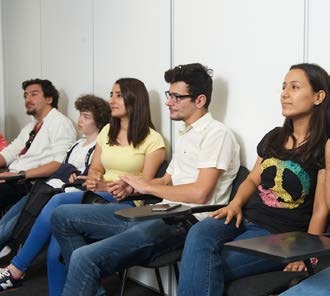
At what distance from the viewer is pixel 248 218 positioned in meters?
2.11

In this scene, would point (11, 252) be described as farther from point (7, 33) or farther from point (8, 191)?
point (7, 33)

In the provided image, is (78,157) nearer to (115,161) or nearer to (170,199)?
(115,161)

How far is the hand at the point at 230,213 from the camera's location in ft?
6.73

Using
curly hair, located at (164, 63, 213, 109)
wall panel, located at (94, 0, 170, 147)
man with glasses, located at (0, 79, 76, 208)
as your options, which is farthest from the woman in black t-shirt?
man with glasses, located at (0, 79, 76, 208)

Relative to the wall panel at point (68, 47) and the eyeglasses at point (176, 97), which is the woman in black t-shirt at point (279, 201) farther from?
the wall panel at point (68, 47)

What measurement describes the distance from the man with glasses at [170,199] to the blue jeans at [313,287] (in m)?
0.72

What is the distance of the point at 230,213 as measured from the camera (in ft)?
6.75

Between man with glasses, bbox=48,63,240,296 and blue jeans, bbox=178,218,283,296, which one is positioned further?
man with glasses, bbox=48,63,240,296

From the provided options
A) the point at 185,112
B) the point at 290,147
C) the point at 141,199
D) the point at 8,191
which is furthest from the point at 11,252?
the point at 290,147

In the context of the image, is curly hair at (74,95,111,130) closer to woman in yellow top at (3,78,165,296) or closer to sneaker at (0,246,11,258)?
woman in yellow top at (3,78,165,296)

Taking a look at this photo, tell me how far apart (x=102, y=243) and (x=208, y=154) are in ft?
2.15

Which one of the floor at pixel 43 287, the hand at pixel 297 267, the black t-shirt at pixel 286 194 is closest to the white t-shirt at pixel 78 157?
the floor at pixel 43 287

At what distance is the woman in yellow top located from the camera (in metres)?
2.60

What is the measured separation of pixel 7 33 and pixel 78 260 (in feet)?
12.0
